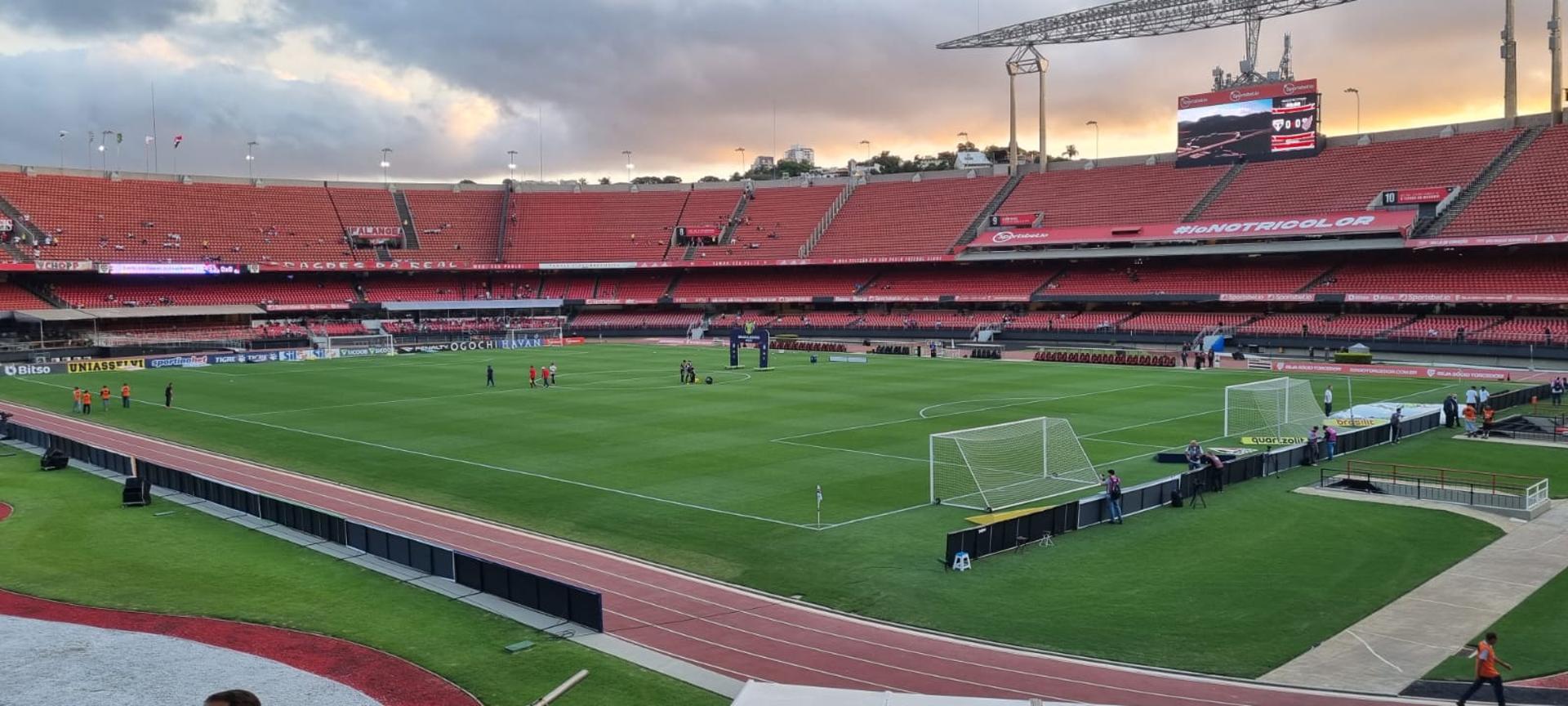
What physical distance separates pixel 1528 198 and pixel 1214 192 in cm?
1968

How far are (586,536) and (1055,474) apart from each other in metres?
12.1

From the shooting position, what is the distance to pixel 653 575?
1856 cm

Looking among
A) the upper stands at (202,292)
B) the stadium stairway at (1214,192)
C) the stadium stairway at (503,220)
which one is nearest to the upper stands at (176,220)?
the upper stands at (202,292)

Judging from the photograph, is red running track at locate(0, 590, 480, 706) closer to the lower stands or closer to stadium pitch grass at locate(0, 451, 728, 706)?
stadium pitch grass at locate(0, 451, 728, 706)

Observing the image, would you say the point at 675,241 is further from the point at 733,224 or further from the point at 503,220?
the point at 503,220

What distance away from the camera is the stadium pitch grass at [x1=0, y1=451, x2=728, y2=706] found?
44.6ft

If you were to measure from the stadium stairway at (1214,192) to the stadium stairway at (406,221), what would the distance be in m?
63.9

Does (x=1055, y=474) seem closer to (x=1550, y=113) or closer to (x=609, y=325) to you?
(x=1550, y=113)

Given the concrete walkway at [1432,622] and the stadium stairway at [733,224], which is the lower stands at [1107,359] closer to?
the concrete walkway at [1432,622]

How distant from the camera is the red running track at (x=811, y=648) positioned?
13.2 m

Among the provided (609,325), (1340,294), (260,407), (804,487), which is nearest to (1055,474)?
(804,487)

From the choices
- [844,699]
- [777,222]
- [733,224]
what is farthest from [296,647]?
[733,224]

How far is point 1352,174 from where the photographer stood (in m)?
69.3

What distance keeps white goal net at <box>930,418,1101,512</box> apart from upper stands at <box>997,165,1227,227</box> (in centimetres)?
5076
